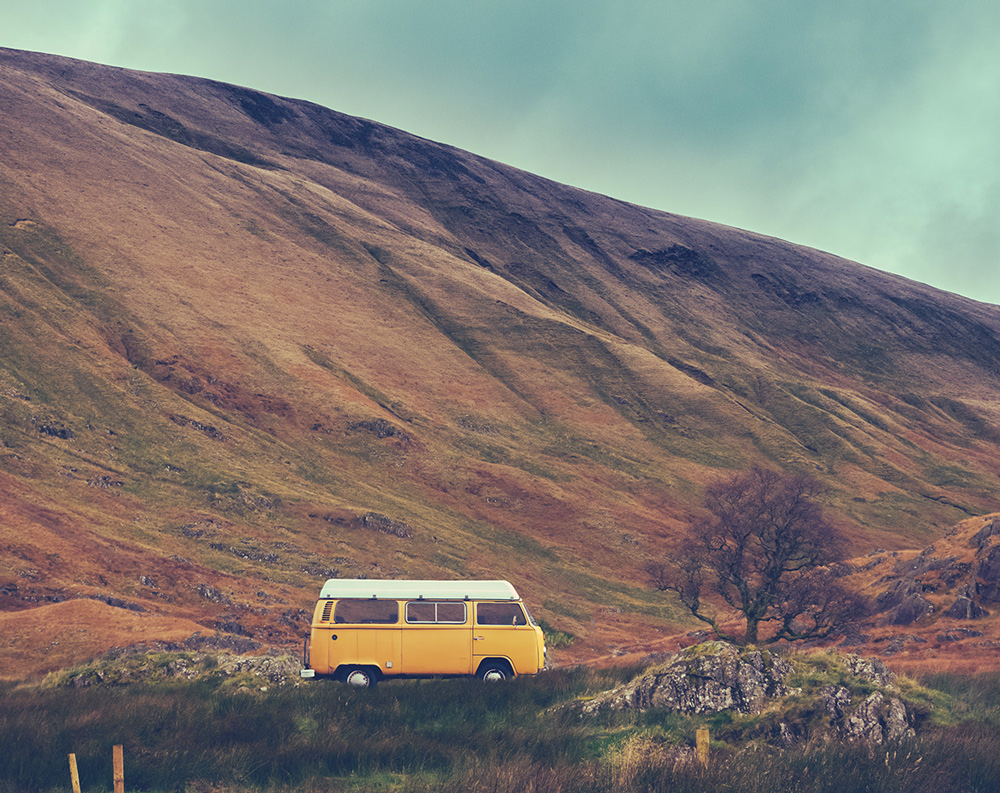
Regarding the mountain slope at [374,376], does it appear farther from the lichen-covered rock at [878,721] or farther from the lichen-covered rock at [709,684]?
the lichen-covered rock at [878,721]

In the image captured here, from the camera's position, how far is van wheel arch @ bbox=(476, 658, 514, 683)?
21.7 meters

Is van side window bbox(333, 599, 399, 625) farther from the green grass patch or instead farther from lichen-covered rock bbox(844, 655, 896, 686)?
lichen-covered rock bbox(844, 655, 896, 686)

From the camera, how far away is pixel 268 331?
278 ft

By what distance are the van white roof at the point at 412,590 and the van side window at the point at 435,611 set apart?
18cm

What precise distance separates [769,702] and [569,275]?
133113mm

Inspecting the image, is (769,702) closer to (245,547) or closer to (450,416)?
(245,547)

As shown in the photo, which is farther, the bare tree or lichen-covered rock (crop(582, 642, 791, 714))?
the bare tree

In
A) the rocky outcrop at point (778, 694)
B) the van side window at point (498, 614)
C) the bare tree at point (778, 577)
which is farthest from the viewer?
the bare tree at point (778, 577)

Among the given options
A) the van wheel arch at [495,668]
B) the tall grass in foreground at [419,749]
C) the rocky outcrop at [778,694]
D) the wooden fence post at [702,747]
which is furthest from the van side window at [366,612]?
the wooden fence post at [702,747]

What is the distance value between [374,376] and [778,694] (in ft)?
240

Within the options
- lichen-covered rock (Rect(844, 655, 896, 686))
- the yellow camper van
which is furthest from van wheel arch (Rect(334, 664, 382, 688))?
lichen-covered rock (Rect(844, 655, 896, 686))

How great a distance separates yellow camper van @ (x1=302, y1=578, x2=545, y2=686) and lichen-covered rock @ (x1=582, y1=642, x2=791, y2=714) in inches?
187

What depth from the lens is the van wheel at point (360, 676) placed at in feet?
69.4

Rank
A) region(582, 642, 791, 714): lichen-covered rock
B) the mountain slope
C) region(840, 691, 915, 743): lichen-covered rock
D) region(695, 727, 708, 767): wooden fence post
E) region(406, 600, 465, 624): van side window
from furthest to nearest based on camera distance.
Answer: the mountain slope, region(406, 600, 465, 624): van side window, region(582, 642, 791, 714): lichen-covered rock, region(840, 691, 915, 743): lichen-covered rock, region(695, 727, 708, 767): wooden fence post
